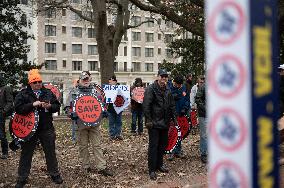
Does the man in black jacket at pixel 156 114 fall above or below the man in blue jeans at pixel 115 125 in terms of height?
above

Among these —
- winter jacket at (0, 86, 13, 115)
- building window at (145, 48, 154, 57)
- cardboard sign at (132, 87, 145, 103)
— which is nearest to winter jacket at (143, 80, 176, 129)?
winter jacket at (0, 86, 13, 115)

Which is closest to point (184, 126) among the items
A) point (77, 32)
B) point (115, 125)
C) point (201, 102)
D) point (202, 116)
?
point (202, 116)

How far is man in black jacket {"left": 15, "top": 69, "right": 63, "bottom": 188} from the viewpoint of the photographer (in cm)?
786

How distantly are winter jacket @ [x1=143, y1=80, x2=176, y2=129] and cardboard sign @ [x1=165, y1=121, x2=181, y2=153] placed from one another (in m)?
1.30

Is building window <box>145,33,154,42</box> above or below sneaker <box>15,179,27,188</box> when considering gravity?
above

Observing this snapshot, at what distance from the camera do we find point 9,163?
10.6 metres

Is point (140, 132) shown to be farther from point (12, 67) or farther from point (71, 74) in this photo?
point (71, 74)

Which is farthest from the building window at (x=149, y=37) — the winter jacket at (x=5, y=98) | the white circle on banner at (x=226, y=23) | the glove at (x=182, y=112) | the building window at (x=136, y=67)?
the white circle on banner at (x=226, y=23)

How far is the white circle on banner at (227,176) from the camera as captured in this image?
194 cm

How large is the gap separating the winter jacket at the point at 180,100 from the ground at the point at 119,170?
1.05m

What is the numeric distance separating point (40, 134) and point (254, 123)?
6.55 metres

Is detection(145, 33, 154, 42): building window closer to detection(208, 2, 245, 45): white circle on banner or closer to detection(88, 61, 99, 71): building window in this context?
detection(88, 61, 99, 71): building window

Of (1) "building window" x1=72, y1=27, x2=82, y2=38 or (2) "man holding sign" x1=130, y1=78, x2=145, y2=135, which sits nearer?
(2) "man holding sign" x1=130, y1=78, x2=145, y2=135

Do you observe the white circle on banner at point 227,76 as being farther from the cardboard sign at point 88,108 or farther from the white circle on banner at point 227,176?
the cardboard sign at point 88,108
